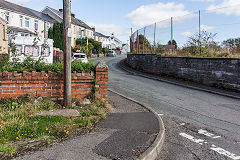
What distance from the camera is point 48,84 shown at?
6.11m

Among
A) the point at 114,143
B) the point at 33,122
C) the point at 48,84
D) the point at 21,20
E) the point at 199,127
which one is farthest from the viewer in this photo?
the point at 21,20

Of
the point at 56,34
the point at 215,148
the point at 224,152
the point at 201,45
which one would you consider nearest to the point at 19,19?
the point at 56,34

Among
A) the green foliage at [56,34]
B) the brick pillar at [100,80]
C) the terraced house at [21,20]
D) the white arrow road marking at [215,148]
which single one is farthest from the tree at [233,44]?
the green foliage at [56,34]

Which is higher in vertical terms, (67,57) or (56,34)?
(56,34)

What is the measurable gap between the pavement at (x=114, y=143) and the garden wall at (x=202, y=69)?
7089 millimetres

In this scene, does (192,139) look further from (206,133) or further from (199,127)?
(199,127)

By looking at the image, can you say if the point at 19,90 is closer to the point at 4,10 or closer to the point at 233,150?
the point at 233,150

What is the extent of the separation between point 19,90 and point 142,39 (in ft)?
57.4

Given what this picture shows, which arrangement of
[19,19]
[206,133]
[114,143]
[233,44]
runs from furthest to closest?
[19,19] < [233,44] < [206,133] < [114,143]

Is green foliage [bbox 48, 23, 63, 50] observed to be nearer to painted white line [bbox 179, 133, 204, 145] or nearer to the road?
the road

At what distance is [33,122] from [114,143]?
1.80 meters

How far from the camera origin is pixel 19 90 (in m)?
5.86

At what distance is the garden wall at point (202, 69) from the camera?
35.4 feet

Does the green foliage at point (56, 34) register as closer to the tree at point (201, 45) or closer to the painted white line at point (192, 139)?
the tree at point (201, 45)
